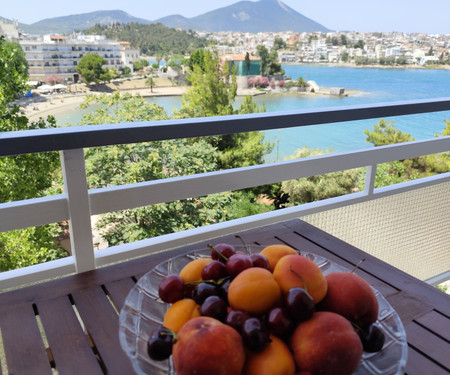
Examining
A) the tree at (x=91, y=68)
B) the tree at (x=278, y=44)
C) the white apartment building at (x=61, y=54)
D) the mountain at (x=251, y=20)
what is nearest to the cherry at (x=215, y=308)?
the tree at (x=91, y=68)

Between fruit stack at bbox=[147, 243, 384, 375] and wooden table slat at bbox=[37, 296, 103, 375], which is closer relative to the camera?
fruit stack at bbox=[147, 243, 384, 375]

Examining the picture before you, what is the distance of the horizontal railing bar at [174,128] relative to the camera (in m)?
1.04

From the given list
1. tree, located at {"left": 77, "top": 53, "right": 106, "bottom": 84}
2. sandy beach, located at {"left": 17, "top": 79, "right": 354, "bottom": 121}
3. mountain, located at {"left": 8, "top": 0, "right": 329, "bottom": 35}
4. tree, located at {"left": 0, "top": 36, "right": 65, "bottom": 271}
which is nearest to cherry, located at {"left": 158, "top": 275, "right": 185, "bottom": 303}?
tree, located at {"left": 0, "top": 36, "right": 65, "bottom": 271}

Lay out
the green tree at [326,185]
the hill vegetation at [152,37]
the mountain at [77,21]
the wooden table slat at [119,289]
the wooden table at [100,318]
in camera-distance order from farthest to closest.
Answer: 1. the mountain at [77,21]
2. the hill vegetation at [152,37]
3. the green tree at [326,185]
4. the wooden table slat at [119,289]
5. the wooden table at [100,318]

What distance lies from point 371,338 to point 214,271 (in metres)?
0.22

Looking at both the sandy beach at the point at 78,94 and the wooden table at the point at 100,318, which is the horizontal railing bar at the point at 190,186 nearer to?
the wooden table at the point at 100,318

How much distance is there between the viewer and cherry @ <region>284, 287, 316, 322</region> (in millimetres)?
507

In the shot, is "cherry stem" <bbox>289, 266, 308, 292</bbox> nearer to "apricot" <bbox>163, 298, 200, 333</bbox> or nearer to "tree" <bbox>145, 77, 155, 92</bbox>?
"apricot" <bbox>163, 298, 200, 333</bbox>

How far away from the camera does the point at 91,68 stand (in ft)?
85.9

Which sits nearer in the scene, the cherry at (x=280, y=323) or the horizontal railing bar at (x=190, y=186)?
the cherry at (x=280, y=323)

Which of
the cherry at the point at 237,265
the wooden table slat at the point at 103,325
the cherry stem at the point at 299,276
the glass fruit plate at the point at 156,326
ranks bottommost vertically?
the wooden table slat at the point at 103,325

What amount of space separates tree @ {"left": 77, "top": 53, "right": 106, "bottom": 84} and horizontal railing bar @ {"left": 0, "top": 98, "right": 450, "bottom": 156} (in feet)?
86.8

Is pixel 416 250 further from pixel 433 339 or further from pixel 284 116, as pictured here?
Answer: pixel 433 339

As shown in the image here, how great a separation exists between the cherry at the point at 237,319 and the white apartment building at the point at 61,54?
2816 centimetres
